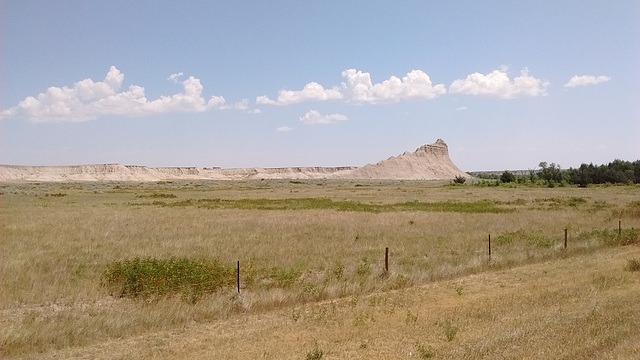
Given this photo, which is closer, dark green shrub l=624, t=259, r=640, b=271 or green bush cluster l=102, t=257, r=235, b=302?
green bush cluster l=102, t=257, r=235, b=302

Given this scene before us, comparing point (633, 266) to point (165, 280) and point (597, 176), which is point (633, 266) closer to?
point (165, 280)

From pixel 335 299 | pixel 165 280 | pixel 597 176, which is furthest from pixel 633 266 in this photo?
pixel 597 176

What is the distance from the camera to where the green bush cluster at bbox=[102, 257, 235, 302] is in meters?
13.4

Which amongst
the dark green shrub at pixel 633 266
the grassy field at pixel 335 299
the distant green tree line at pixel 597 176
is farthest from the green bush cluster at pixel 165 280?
the distant green tree line at pixel 597 176

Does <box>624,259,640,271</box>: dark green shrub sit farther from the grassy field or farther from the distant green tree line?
the distant green tree line

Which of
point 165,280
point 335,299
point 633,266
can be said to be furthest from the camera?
point 633,266

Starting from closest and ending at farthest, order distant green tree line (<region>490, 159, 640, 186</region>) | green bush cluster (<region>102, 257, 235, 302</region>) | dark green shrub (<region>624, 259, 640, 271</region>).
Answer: green bush cluster (<region>102, 257, 235, 302</region>)
dark green shrub (<region>624, 259, 640, 271</region>)
distant green tree line (<region>490, 159, 640, 186</region>)

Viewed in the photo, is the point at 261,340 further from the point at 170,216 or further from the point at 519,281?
the point at 170,216

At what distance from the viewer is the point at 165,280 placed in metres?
13.8

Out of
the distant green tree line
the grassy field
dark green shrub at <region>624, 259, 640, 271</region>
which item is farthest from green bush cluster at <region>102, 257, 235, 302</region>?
the distant green tree line

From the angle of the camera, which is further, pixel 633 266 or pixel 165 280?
pixel 633 266

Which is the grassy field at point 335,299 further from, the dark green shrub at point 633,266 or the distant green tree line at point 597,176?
the distant green tree line at point 597,176

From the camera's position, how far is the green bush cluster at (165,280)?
13.4 meters

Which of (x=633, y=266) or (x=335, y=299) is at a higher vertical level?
(x=633, y=266)
